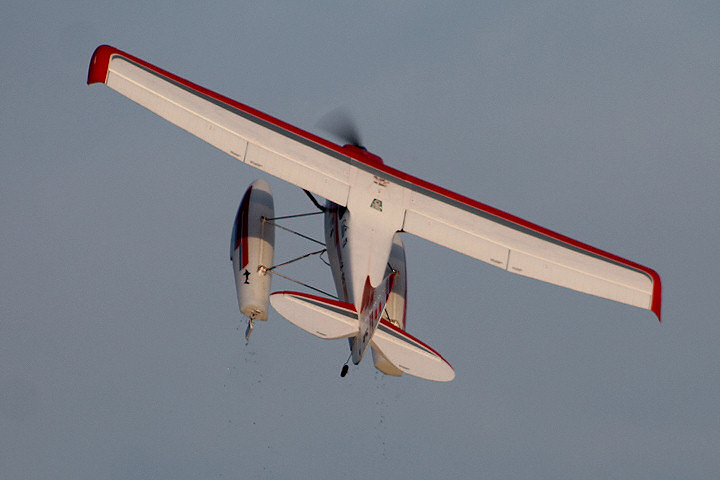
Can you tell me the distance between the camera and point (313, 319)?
29594 millimetres

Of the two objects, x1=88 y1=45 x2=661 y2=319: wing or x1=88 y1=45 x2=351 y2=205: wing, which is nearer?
x1=88 y1=45 x2=351 y2=205: wing

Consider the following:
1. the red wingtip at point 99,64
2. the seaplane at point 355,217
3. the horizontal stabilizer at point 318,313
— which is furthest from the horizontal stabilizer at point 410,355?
the red wingtip at point 99,64

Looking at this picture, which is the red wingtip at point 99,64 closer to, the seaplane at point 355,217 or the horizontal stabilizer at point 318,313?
the seaplane at point 355,217

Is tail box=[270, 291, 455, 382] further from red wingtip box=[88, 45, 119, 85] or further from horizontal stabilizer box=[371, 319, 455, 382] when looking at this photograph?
red wingtip box=[88, 45, 119, 85]

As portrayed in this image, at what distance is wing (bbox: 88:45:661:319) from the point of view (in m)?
32.3

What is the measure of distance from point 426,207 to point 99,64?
334 inches

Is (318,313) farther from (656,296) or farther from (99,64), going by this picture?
(656,296)

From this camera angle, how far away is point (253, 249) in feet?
111

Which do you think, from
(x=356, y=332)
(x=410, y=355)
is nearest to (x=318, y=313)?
(x=356, y=332)

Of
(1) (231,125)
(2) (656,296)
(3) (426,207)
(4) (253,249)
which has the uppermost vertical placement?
(1) (231,125)

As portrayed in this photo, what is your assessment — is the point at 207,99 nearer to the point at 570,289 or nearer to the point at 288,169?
the point at 288,169

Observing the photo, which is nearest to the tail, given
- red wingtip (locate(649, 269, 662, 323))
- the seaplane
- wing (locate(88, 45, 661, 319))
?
the seaplane

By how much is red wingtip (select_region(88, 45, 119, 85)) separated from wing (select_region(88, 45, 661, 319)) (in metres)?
1.28

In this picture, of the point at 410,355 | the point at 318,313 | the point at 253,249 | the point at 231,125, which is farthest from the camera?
the point at 253,249
